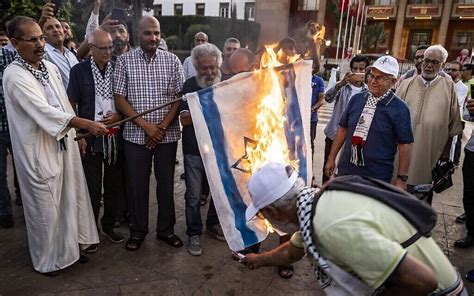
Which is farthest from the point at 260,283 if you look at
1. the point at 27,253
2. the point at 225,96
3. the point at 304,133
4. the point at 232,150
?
the point at 27,253

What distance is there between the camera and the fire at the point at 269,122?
3.26m

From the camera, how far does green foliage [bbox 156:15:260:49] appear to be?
29.5 meters

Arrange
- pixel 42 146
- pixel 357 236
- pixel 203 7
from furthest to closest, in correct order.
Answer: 1. pixel 203 7
2. pixel 42 146
3. pixel 357 236

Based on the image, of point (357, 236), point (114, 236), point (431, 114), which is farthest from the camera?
point (431, 114)

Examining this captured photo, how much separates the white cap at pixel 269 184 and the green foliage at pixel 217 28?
92.2 ft

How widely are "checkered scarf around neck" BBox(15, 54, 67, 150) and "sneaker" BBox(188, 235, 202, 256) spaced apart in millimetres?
1479

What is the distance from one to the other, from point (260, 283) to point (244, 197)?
75 cm

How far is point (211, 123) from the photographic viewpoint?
3223mm

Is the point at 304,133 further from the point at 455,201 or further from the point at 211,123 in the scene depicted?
the point at 455,201

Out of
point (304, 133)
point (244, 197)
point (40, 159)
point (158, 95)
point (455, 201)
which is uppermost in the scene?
point (158, 95)

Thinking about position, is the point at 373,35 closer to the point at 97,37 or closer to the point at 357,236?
the point at 97,37

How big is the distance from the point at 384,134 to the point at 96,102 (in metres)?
2.67

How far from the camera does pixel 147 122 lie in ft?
11.5

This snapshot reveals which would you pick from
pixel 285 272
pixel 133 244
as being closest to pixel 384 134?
pixel 285 272
